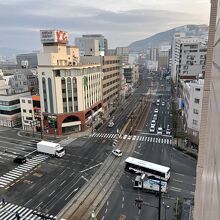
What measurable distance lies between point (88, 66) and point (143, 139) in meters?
29.0

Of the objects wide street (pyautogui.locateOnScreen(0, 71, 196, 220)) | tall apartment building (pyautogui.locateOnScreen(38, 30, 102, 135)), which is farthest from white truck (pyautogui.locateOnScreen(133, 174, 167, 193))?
tall apartment building (pyautogui.locateOnScreen(38, 30, 102, 135))

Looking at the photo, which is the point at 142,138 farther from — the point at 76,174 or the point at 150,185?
the point at 150,185

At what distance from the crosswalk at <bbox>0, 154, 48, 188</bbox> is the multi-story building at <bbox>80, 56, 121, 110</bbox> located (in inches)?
1732

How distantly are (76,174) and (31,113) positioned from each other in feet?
111

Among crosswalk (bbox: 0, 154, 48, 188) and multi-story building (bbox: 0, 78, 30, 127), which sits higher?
multi-story building (bbox: 0, 78, 30, 127)

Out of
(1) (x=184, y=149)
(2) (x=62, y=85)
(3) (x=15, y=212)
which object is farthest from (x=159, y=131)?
(3) (x=15, y=212)

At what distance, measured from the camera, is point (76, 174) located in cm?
4331

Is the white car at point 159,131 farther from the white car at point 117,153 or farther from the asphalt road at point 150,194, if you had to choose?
the white car at point 117,153

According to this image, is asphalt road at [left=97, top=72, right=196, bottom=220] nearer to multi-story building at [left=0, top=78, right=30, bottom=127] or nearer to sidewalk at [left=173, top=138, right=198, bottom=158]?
sidewalk at [left=173, top=138, right=198, bottom=158]

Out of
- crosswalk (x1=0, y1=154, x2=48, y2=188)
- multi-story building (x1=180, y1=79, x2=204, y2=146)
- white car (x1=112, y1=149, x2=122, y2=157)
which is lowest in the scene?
crosswalk (x1=0, y1=154, x2=48, y2=188)

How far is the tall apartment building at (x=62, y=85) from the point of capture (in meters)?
63.8

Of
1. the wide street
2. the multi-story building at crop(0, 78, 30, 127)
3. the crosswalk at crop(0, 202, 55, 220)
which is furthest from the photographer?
the multi-story building at crop(0, 78, 30, 127)

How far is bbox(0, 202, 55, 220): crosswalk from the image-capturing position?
32031 mm

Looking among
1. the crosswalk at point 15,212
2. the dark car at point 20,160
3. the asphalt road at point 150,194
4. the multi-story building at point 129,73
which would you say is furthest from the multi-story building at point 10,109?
the multi-story building at point 129,73
